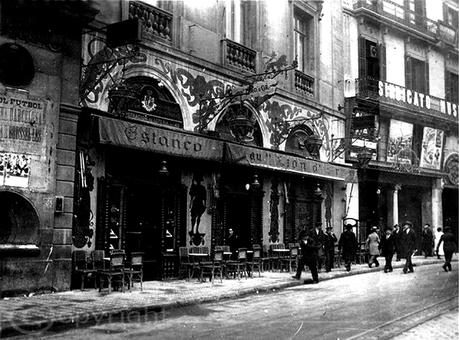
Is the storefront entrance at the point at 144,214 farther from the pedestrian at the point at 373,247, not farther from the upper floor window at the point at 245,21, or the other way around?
the pedestrian at the point at 373,247

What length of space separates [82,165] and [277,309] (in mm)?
5792

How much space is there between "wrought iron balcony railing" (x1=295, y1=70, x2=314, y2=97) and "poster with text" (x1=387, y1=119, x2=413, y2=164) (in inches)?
265

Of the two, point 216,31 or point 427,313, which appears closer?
point 427,313

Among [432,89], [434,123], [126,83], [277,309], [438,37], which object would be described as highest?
[438,37]

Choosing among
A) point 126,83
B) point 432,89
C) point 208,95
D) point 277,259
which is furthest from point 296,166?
point 432,89

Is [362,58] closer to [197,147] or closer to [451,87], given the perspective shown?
[451,87]

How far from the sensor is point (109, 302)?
10477mm

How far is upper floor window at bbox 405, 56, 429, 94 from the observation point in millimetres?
28478

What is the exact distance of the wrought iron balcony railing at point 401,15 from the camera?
1013 inches

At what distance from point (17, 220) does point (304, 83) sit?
44.3 ft

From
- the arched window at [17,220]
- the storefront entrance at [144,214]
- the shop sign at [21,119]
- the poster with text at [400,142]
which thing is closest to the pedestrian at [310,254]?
the storefront entrance at [144,214]

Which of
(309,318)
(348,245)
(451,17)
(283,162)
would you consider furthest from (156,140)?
(451,17)

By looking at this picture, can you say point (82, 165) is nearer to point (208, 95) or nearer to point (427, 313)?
point (208, 95)

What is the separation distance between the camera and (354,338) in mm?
7430
